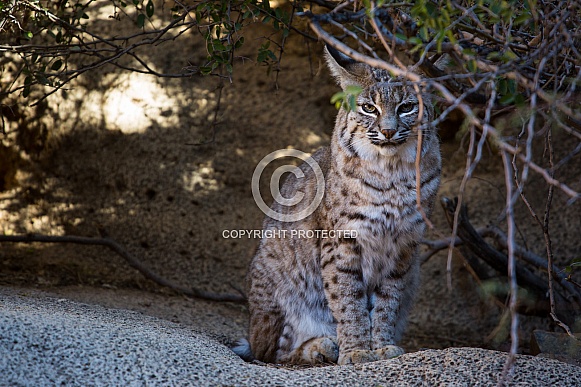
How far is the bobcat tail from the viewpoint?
4363 mm

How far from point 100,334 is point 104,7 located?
399 centimetres

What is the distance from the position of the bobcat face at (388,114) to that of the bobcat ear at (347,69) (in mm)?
165

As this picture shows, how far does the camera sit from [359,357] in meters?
3.82

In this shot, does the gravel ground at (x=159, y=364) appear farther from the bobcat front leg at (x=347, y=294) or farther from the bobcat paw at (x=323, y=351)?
the bobcat paw at (x=323, y=351)

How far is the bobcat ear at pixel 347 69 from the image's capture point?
413 cm

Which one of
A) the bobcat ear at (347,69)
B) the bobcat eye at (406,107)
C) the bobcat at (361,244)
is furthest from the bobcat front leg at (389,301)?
the bobcat ear at (347,69)

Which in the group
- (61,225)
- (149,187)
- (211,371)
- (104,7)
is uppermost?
(104,7)

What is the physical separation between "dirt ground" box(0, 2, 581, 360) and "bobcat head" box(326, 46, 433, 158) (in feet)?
6.94

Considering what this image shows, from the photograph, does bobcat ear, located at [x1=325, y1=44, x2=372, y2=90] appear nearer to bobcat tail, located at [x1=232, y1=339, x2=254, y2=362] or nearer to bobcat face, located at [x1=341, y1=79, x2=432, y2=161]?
bobcat face, located at [x1=341, y1=79, x2=432, y2=161]

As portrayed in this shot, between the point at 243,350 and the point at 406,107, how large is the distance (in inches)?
72.1

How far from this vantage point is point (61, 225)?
618 centimetres

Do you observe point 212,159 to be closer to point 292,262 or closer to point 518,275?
point 292,262

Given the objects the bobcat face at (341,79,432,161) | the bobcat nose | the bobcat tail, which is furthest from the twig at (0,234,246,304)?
the bobcat nose

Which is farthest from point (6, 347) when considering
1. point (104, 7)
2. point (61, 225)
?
point (104, 7)
